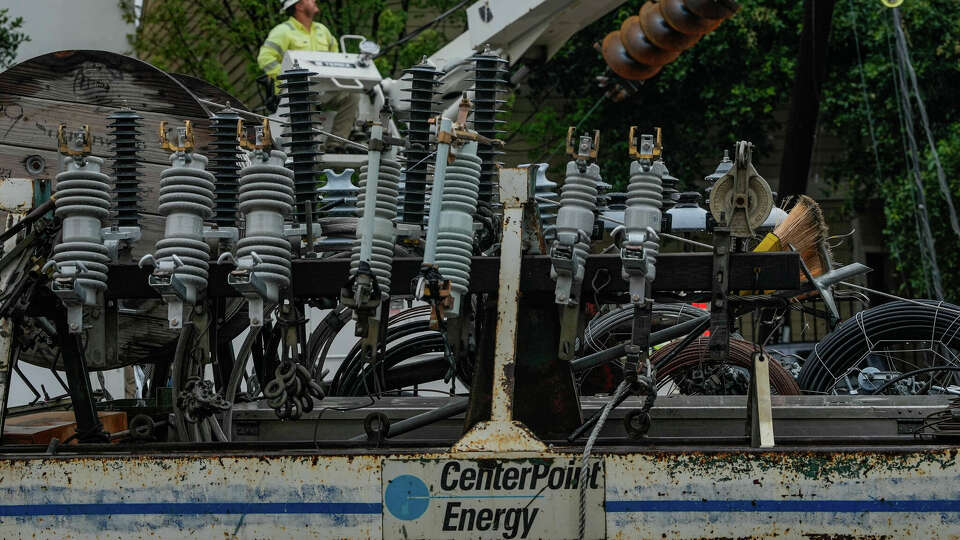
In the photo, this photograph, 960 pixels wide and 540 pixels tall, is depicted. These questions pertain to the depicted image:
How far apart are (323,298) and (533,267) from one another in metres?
0.74

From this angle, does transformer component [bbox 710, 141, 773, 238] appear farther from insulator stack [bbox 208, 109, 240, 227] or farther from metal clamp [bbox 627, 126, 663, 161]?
insulator stack [bbox 208, 109, 240, 227]

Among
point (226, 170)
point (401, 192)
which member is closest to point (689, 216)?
point (401, 192)

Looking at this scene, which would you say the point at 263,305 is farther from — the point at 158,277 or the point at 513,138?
the point at 513,138

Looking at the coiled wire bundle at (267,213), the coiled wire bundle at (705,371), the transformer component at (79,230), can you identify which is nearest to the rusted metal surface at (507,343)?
the coiled wire bundle at (267,213)

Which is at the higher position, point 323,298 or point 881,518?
point 323,298

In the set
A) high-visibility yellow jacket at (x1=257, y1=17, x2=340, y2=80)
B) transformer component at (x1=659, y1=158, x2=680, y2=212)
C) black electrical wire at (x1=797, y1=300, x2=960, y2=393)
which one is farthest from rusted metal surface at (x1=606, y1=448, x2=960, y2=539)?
high-visibility yellow jacket at (x1=257, y1=17, x2=340, y2=80)

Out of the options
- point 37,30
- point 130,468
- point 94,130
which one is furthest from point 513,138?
point 130,468

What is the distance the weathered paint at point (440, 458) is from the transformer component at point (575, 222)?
0.54 m

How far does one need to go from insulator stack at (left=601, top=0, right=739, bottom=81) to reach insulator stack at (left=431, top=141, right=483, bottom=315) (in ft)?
18.7

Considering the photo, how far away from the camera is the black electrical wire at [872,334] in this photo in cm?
613

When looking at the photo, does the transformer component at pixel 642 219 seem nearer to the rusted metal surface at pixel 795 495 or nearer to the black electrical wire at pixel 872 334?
the rusted metal surface at pixel 795 495

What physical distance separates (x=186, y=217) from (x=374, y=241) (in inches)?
23.9

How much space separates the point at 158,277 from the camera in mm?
3652

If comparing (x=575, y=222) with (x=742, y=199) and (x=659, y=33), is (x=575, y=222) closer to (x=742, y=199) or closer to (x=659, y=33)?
(x=742, y=199)
